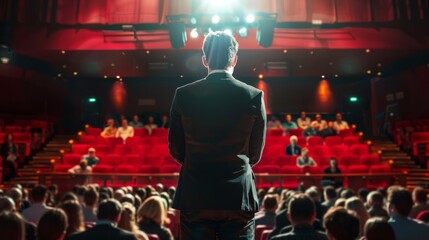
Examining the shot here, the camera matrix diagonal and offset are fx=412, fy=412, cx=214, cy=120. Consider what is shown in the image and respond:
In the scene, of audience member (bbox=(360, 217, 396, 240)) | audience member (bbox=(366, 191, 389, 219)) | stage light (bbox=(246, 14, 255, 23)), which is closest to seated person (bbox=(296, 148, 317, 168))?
stage light (bbox=(246, 14, 255, 23))

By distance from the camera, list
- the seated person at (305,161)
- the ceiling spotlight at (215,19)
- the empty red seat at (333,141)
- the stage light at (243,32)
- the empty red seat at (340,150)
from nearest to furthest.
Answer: the seated person at (305,161)
the empty red seat at (340,150)
the ceiling spotlight at (215,19)
the stage light at (243,32)
the empty red seat at (333,141)

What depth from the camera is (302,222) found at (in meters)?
2.45

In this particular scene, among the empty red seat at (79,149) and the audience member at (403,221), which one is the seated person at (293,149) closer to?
the empty red seat at (79,149)

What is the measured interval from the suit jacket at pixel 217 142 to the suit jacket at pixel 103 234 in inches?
48.2

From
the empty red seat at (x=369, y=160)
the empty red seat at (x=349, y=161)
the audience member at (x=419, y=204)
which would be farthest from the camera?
the empty red seat at (x=349, y=161)

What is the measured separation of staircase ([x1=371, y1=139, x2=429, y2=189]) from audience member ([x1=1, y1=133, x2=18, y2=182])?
970 centimetres

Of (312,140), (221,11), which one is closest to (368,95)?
(312,140)

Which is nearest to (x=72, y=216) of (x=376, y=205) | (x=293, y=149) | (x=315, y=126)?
(x=376, y=205)

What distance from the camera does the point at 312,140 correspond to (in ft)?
38.2

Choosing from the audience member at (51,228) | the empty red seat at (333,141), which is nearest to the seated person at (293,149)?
the empty red seat at (333,141)

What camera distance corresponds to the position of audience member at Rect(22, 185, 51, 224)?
13.2 ft

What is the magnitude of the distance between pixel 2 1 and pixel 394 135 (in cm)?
1310

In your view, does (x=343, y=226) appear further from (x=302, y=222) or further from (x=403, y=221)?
(x=403, y=221)

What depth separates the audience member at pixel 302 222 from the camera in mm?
2360
